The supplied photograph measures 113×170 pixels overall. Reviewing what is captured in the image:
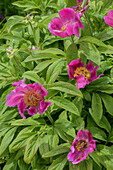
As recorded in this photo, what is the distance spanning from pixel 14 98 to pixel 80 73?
1.48ft

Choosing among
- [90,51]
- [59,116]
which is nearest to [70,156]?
[59,116]

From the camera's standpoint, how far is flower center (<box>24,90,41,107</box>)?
1159 millimetres

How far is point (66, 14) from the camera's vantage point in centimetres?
131

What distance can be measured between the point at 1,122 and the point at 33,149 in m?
0.42

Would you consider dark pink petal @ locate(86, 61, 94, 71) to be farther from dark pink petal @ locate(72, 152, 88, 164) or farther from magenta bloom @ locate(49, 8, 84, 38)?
dark pink petal @ locate(72, 152, 88, 164)

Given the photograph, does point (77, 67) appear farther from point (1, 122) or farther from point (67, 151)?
→ point (1, 122)

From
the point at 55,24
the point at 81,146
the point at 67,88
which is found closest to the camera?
the point at 67,88

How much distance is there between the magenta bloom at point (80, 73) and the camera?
1.25 m

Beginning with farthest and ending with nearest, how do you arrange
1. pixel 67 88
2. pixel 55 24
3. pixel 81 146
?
pixel 55 24, pixel 81 146, pixel 67 88

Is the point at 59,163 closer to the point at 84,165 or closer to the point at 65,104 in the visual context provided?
the point at 84,165

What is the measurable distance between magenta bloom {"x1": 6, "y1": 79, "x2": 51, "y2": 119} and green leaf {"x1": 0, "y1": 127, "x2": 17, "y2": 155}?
28 centimetres

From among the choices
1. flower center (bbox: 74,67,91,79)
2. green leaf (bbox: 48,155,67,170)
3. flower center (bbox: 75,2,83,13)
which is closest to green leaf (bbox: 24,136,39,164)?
green leaf (bbox: 48,155,67,170)

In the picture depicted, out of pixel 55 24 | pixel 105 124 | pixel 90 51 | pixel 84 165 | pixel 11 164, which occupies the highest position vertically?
pixel 55 24

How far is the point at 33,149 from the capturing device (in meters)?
1.21
